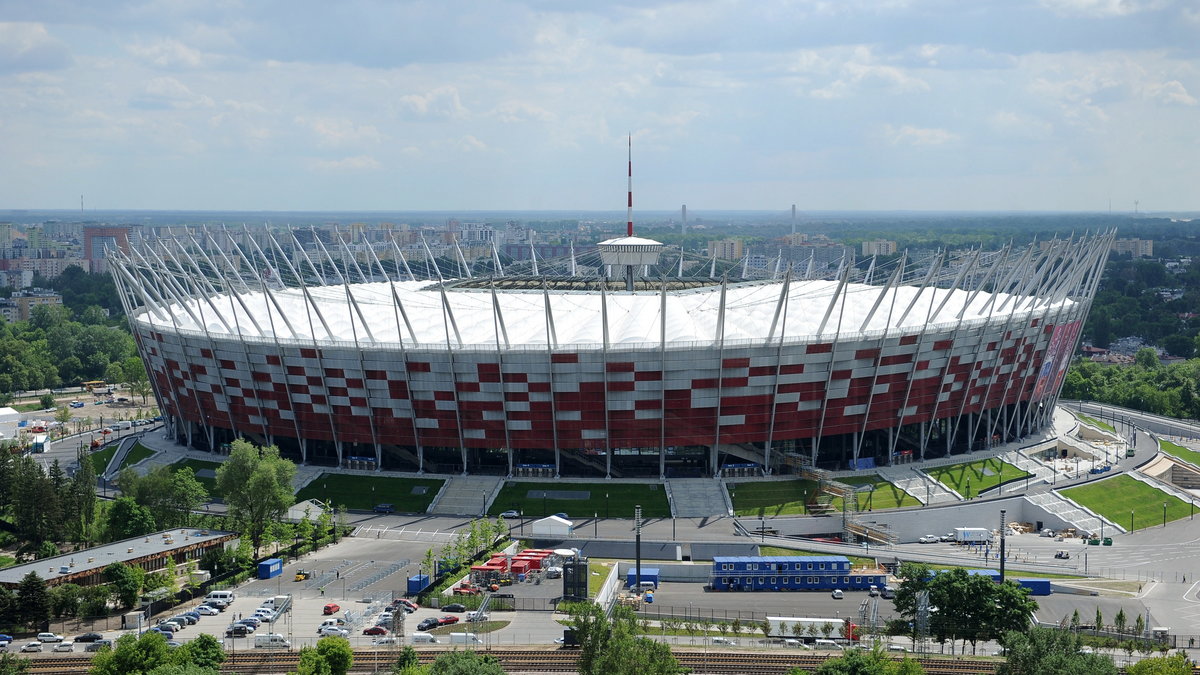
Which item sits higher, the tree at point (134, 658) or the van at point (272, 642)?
the tree at point (134, 658)

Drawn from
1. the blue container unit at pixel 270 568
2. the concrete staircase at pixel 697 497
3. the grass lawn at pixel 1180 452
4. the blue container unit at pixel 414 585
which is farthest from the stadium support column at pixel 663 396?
the grass lawn at pixel 1180 452

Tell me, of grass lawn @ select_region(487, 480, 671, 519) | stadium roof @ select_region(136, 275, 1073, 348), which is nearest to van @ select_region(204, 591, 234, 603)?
grass lawn @ select_region(487, 480, 671, 519)

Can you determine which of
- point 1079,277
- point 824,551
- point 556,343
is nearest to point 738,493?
point 824,551

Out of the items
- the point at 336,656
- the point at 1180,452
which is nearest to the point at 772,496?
the point at 336,656

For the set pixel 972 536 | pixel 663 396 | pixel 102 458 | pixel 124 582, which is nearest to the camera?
pixel 124 582

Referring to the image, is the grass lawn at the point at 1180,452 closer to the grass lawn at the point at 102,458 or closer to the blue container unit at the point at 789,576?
the blue container unit at the point at 789,576

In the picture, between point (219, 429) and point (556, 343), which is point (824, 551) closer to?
point (556, 343)

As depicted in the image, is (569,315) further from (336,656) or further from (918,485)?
(336,656)
